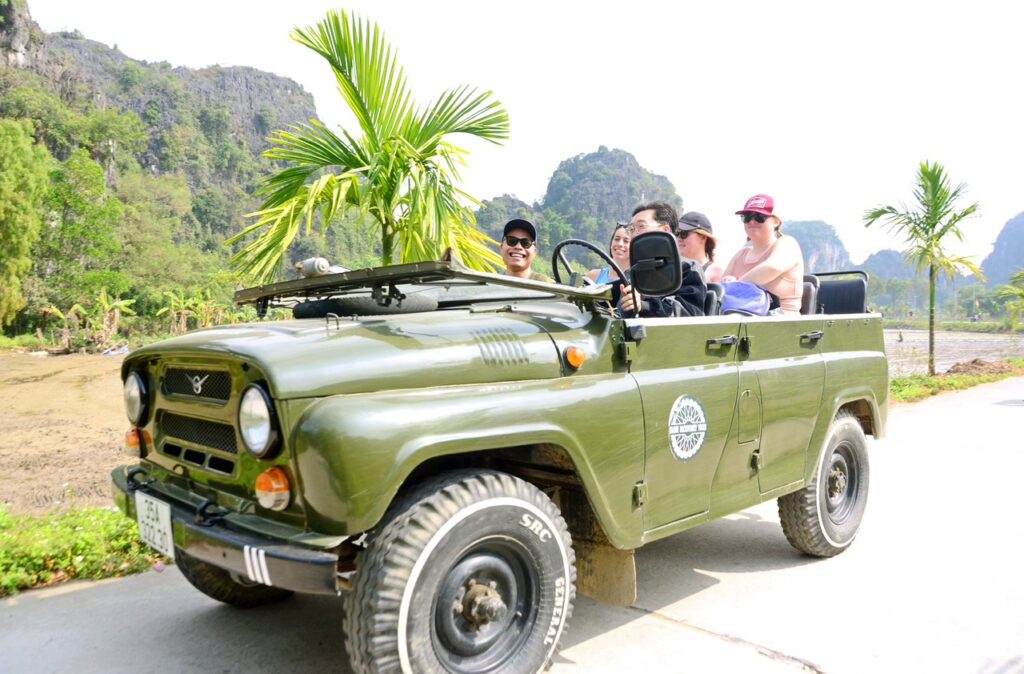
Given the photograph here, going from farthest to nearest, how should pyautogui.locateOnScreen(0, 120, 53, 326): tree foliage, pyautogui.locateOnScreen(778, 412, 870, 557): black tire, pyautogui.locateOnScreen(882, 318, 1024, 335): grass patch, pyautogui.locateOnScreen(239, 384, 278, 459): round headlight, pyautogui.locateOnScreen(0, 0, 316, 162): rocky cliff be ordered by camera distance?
pyautogui.locateOnScreen(0, 0, 316, 162): rocky cliff
pyautogui.locateOnScreen(882, 318, 1024, 335): grass patch
pyautogui.locateOnScreen(0, 120, 53, 326): tree foliage
pyautogui.locateOnScreen(778, 412, 870, 557): black tire
pyautogui.locateOnScreen(239, 384, 278, 459): round headlight

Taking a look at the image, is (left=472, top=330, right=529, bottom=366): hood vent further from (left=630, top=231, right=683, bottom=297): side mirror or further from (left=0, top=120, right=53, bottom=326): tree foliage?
(left=0, top=120, right=53, bottom=326): tree foliage

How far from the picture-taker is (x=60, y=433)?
11.0 meters

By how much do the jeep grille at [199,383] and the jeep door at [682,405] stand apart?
→ 152 cm

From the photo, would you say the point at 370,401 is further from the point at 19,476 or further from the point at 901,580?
the point at 19,476

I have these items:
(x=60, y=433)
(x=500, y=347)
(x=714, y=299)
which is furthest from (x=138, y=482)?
(x=60, y=433)

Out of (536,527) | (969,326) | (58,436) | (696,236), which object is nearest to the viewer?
(536,527)

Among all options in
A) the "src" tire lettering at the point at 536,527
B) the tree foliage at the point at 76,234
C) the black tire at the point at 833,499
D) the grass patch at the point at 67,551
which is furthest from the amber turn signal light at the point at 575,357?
the tree foliage at the point at 76,234

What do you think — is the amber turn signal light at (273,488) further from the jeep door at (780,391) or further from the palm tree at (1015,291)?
the palm tree at (1015,291)

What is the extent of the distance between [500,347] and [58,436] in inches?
409

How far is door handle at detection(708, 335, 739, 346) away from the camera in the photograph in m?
3.33

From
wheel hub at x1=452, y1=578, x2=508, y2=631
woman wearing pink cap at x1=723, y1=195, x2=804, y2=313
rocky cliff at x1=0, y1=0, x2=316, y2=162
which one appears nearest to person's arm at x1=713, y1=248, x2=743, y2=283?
woman wearing pink cap at x1=723, y1=195, x2=804, y2=313

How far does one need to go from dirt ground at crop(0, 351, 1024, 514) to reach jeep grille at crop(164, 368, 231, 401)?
4.07m

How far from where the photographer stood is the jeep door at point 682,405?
9.73ft

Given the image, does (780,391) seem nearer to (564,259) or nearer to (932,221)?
(564,259)
